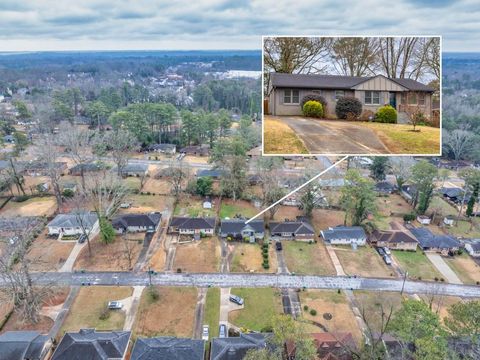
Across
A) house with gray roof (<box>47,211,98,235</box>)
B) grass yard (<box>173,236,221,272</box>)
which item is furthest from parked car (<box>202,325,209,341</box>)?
house with gray roof (<box>47,211,98,235</box>)

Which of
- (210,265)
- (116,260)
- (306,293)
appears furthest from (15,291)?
(306,293)

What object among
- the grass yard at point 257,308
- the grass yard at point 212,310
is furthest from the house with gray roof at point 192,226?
the grass yard at point 257,308

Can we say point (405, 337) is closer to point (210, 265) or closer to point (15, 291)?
point (210, 265)

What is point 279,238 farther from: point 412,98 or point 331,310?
point 412,98

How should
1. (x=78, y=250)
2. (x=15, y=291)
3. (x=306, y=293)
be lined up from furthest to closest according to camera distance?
(x=78, y=250)
(x=306, y=293)
(x=15, y=291)

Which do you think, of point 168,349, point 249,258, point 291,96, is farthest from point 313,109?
point 249,258

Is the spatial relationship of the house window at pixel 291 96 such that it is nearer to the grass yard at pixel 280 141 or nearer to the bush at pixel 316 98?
the bush at pixel 316 98

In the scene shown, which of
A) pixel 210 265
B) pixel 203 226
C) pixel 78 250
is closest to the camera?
pixel 210 265
